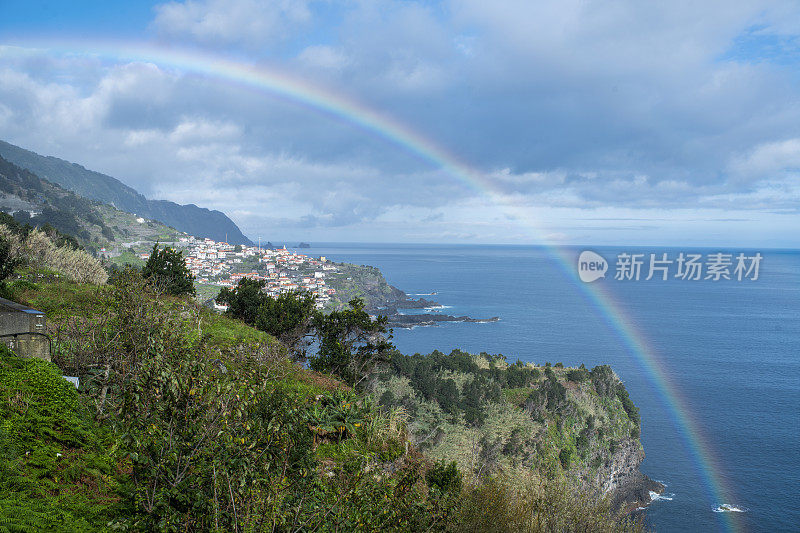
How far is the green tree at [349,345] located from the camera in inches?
754

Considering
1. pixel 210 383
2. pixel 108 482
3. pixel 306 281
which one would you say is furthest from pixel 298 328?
pixel 306 281

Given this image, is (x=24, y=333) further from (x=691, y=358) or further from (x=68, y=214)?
(x=68, y=214)

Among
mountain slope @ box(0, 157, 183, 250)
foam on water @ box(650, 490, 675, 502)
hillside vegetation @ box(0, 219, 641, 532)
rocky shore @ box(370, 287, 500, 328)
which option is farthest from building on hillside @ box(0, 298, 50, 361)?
mountain slope @ box(0, 157, 183, 250)

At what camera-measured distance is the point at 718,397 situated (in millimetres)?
69062

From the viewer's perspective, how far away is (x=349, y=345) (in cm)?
2002

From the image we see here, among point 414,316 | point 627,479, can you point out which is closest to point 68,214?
point 414,316

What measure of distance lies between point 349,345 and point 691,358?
288 feet

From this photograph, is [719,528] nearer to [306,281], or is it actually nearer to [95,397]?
[95,397]

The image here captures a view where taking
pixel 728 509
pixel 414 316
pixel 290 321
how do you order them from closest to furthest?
pixel 290 321 < pixel 728 509 < pixel 414 316

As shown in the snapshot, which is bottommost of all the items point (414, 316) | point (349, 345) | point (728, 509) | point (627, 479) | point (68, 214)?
point (627, 479)

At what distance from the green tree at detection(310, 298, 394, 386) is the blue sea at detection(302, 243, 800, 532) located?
35.9m

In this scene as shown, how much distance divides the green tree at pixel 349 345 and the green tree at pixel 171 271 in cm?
639

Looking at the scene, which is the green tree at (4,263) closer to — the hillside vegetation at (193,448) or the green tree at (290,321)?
the hillside vegetation at (193,448)

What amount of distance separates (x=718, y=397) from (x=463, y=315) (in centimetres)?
5584
